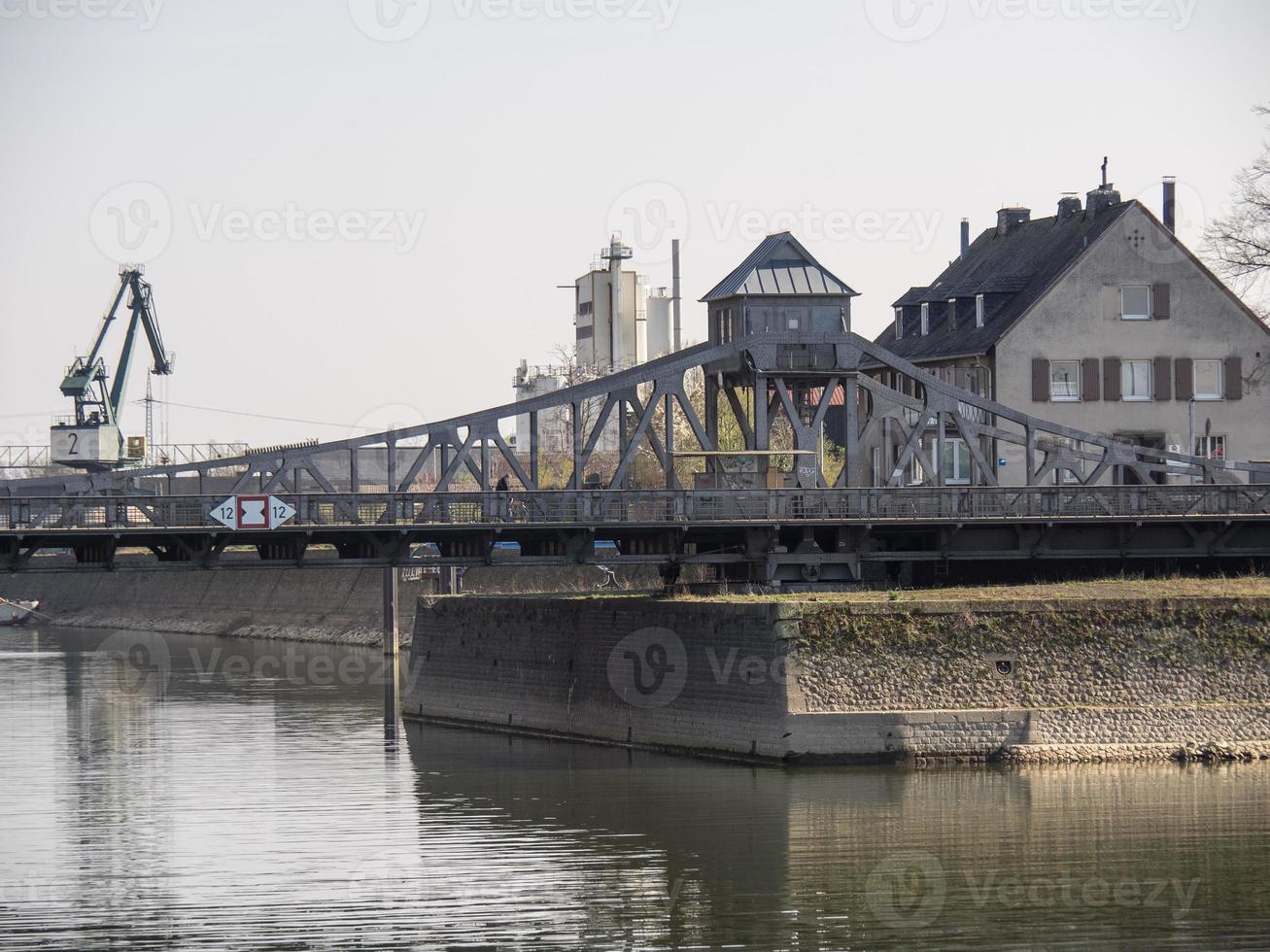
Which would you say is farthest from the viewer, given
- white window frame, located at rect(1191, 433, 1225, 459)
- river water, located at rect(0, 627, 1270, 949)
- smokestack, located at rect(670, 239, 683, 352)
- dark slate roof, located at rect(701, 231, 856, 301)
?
smokestack, located at rect(670, 239, 683, 352)

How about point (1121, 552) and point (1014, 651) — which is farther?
point (1121, 552)

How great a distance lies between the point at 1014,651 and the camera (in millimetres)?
40938

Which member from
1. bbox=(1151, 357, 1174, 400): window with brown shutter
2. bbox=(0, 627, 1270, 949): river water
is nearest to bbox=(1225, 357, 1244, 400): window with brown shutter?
bbox=(1151, 357, 1174, 400): window with brown shutter

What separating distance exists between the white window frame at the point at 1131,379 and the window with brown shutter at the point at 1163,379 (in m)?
0.13

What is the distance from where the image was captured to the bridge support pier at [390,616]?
76.2 m

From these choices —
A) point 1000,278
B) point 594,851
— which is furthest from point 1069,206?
point 594,851

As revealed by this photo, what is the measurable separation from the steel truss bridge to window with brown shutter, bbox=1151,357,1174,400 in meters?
8.64

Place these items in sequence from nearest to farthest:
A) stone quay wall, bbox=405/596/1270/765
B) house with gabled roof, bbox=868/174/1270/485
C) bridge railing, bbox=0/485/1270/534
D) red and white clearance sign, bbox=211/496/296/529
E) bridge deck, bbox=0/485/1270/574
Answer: stone quay wall, bbox=405/596/1270/765 → red and white clearance sign, bbox=211/496/296/529 → bridge deck, bbox=0/485/1270/574 → bridge railing, bbox=0/485/1270/534 → house with gabled roof, bbox=868/174/1270/485

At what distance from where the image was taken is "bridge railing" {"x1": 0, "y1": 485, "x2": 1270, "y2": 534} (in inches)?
1759

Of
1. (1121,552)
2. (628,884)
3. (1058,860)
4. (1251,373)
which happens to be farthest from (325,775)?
(1251,373)

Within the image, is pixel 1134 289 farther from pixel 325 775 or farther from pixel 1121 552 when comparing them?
pixel 325 775

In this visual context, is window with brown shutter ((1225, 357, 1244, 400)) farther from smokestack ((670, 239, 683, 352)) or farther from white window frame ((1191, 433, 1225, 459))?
smokestack ((670, 239, 683, 352))

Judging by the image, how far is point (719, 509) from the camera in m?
51.1

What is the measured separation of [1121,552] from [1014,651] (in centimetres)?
1137
